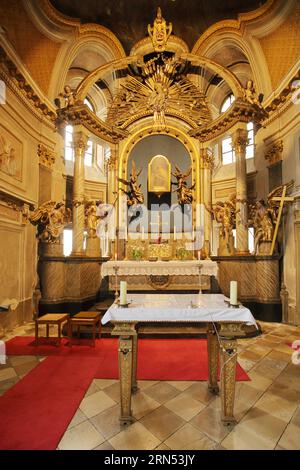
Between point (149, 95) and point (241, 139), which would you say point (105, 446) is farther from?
point (149, 95)

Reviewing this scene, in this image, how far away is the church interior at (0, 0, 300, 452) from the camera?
262 cm

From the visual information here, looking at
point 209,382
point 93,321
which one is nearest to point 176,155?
point 93,321

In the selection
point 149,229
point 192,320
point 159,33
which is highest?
point 159,33

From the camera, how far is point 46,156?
775 centimetres

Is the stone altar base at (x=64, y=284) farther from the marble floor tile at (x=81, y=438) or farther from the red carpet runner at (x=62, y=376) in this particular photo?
the marble floor tile at (x=81, y=438)

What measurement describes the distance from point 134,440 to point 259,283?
5.81 metres

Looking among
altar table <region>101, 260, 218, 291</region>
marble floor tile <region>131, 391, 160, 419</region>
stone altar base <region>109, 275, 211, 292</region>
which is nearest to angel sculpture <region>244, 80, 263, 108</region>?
altar table <region>101, 260, 218, 291</region>

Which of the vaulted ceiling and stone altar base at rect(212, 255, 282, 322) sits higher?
the vaulted ceiling

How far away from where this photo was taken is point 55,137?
8.24 meters

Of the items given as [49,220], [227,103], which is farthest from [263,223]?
[227,103]

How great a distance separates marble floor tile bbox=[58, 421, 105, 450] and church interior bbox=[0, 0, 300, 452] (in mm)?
18

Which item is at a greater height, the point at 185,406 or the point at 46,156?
the point at 46,156

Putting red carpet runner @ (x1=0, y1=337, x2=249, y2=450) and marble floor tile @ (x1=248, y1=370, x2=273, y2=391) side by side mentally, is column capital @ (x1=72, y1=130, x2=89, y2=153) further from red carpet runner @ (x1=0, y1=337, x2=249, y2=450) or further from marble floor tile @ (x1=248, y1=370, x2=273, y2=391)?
marble floor tile @ (x1=248, y1=370, x2=273, y2=391)
